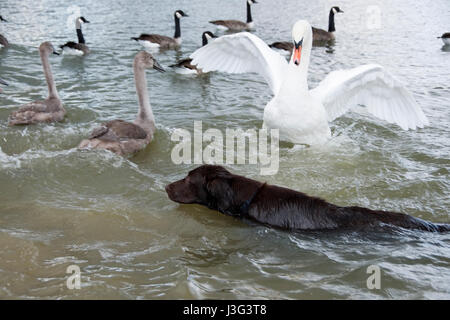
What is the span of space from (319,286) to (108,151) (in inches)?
147

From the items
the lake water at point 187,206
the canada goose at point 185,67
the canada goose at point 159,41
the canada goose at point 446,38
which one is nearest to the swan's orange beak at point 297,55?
the lake water at point 187,206

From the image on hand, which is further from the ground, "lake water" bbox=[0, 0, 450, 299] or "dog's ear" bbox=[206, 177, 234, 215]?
"dog's ear" bbox=[206, 177, 234, 215]

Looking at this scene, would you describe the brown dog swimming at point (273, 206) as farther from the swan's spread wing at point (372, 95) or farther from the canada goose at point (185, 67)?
the canada goose at point (185, 67)

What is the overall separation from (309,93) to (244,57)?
5.22 feet

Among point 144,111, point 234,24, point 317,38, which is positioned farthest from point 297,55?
point 234,24

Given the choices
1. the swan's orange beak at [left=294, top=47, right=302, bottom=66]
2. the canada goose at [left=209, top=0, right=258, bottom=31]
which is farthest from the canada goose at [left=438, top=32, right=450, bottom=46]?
the swan's orange beak at [left=294, top=47, right=302, bottom=66]

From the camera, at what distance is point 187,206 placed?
17.6 ft

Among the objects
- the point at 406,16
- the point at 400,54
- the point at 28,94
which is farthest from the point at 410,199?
the point at 406,16

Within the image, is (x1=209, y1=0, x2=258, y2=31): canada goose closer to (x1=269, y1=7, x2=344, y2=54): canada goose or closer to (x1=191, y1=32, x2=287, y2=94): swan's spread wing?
(x1=269, y1=7, x2=344, y2=54): canada goose

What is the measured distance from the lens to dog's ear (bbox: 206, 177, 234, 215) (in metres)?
4.88

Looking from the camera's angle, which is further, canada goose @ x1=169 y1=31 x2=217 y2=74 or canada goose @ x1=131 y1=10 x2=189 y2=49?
canada goose @ x1=131 y1=10 x2=189 y2=49

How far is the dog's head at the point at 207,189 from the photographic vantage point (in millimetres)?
4891

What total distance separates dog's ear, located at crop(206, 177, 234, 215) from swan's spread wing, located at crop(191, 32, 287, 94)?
3008 mm

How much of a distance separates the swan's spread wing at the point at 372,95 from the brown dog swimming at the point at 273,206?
9.41 feet
